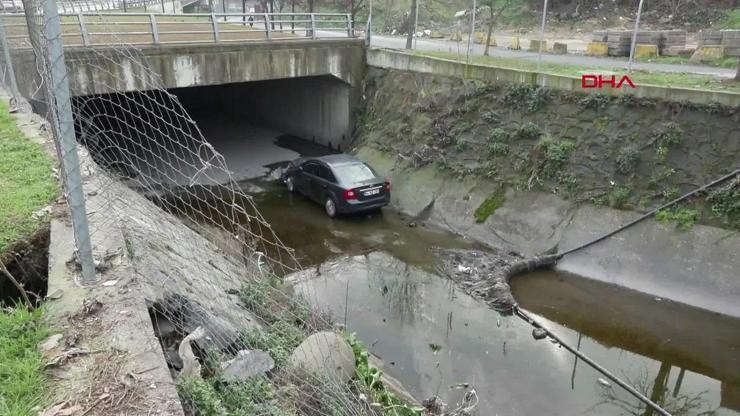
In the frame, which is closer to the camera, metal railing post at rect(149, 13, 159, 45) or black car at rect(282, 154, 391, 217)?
black car at rect(282, 154, 391, 217)

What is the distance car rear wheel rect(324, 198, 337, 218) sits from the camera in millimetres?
13773

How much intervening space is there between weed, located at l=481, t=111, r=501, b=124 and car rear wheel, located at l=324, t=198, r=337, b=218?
479 cm

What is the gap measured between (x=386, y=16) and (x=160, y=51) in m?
23.2

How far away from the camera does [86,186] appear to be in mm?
6289

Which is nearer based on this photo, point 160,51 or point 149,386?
point 149,386

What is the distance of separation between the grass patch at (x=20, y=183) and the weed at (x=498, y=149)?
32.9 ft

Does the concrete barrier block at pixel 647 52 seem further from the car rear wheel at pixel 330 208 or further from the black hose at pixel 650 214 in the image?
the car rear wheel at pixel 330 208

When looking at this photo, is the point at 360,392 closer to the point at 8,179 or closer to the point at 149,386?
the point at 149,386

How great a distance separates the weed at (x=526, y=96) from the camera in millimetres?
13297

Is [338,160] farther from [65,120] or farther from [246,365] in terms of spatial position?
[65,120]

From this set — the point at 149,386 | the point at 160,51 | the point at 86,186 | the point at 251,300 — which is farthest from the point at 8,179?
the point at 160,51

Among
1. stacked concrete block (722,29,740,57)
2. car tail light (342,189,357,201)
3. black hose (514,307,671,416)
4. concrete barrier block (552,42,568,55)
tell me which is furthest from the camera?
concrete barrier block (552,42,568,55)

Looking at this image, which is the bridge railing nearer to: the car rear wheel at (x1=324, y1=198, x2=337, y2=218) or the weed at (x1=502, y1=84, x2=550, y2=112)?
the car rear wheel at (x1=324, y1=198, x2=337, y2=218)

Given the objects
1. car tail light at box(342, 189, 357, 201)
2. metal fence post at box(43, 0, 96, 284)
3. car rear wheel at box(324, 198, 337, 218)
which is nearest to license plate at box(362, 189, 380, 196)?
car tail light at box(342, 189, 357, 201)
